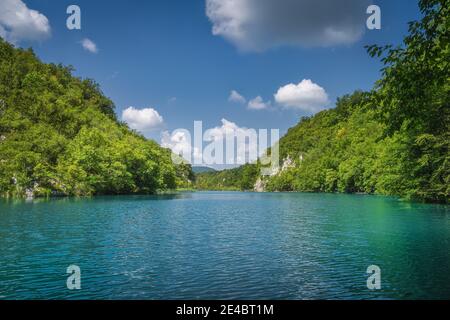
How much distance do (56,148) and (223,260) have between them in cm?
7878

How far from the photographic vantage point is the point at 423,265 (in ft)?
56.5

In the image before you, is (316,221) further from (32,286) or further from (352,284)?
(32,286)

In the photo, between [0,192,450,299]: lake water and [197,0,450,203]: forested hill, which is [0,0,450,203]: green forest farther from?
[0,192,450,299]: lake water

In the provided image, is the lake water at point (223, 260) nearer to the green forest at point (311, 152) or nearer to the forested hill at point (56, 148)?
the green forest at point (311, 152)

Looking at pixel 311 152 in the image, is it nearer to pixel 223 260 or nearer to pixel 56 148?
pixel 56 148

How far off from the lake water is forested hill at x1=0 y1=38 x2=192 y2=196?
51.2 meters

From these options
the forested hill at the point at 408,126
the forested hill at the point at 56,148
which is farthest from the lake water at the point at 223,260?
the forested hill at the point at 56,148

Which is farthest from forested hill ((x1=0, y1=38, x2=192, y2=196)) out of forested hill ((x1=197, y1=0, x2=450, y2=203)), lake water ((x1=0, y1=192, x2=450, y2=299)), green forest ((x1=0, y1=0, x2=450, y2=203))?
forested hill ((x1=197, y1=0, x2=450, y2=203))

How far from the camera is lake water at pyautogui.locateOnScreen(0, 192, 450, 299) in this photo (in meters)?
13.9

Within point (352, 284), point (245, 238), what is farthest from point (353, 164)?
point (352, 284)

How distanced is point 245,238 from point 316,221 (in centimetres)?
1222

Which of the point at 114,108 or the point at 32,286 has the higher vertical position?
the point at 114,108

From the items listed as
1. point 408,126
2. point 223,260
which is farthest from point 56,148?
point 408,126

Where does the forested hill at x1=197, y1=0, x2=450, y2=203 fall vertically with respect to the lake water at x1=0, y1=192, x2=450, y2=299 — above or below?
above
